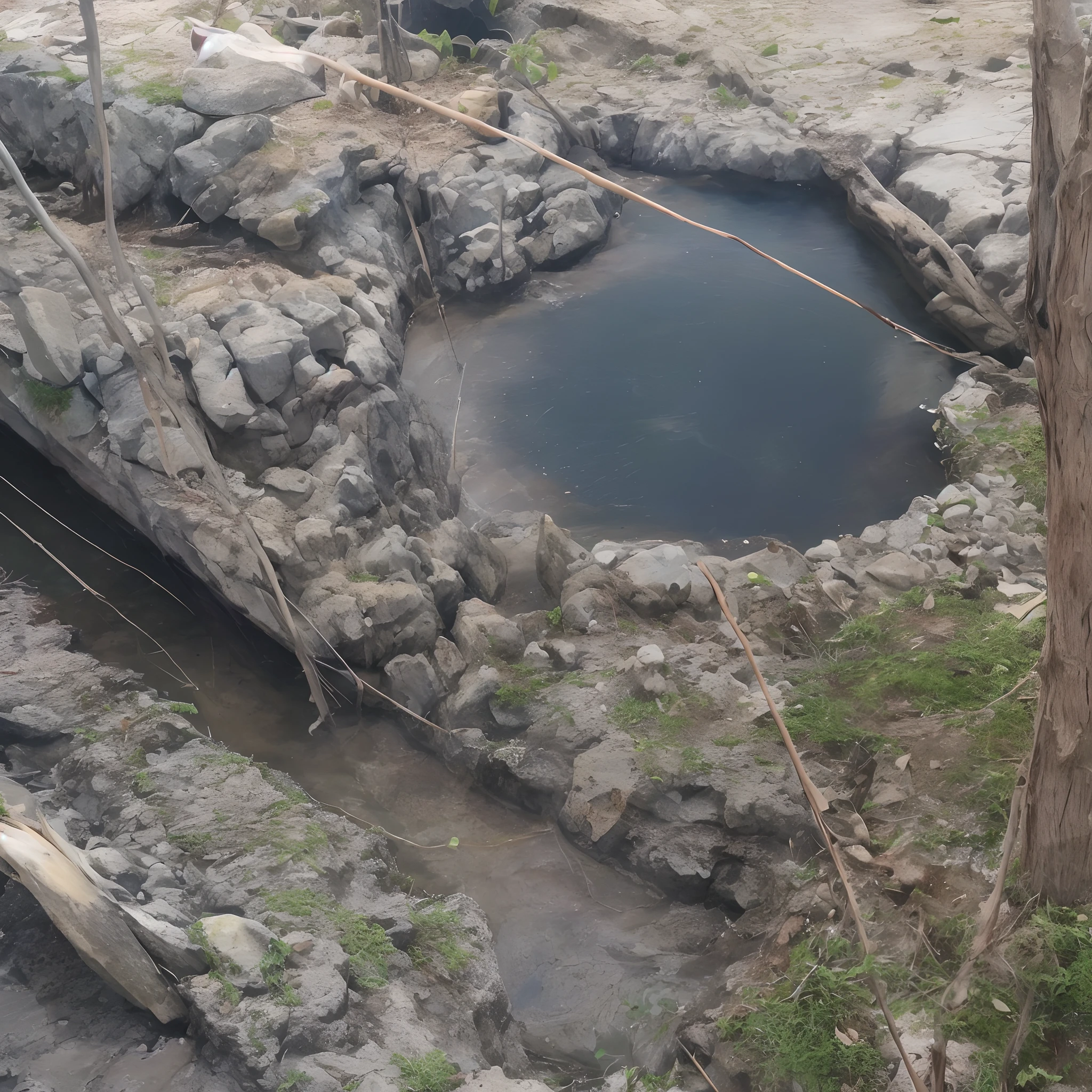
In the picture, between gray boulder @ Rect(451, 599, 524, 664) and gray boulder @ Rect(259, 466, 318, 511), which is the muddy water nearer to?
gray boulder @ Rect(451, 599, 524, 664)

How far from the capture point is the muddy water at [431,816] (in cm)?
399

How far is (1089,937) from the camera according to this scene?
2908mm

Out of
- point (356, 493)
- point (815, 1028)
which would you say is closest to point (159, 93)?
point (356, 493)

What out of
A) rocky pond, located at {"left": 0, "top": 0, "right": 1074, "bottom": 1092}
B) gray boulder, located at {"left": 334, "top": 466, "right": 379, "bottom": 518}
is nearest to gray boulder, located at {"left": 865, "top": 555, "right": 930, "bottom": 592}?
rocky pond, located at {"left": 0, "top": 0, "right": 1074, "bottom": 1092}

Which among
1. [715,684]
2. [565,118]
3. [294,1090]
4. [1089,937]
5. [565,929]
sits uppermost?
[565,118]

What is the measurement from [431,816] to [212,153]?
21.6 feet

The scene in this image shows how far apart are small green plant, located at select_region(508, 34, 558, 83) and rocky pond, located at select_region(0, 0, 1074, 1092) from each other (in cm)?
24

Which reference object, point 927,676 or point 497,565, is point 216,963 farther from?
point 497,565

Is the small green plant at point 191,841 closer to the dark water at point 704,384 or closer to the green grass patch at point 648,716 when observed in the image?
the green grass patch at point 648,716

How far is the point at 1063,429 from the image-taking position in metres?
2.45

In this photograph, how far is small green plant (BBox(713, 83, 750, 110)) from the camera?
11.4 meters

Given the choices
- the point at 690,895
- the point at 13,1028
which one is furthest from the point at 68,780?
the point at 690,895

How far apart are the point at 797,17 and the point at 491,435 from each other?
9626 millimetres

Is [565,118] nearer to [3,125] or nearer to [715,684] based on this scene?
[3,125]
